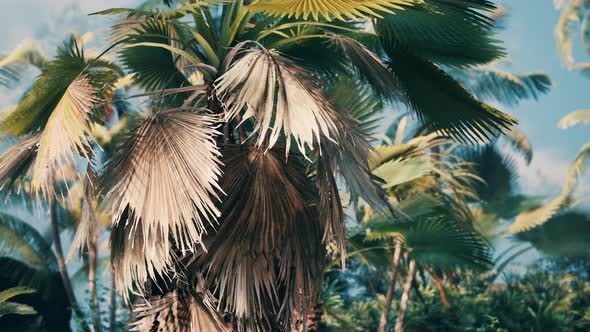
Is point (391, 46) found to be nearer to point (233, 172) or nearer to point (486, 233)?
point (233, 172)

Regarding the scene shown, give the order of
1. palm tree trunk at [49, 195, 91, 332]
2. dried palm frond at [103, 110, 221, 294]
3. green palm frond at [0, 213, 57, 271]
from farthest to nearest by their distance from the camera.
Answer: palm tree trunk at [49, 195, 91, 332] < green palm frond at [0, 213, 57, 271] < dried palm frond at [103, 110, 221, 294]

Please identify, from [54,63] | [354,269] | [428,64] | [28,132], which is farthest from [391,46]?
[354,269]

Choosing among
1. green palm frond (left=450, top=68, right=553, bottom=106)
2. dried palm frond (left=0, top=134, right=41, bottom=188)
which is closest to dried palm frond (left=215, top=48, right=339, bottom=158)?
dried palm frond (left=0, top=134, right=41, bottom=188)

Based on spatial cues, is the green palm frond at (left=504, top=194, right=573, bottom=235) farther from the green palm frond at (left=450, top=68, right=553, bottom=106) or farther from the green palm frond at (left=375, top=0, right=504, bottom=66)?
the green palm frond at (left=375, top=0, right=504, bottom=66)

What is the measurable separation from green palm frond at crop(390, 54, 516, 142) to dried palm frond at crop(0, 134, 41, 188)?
8.88 ft

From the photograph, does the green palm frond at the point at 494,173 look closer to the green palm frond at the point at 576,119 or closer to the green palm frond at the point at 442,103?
the green palm frond at the point at 576,119

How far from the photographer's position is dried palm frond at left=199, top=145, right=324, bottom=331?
15.6 feet

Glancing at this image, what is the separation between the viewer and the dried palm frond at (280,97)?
400 cm

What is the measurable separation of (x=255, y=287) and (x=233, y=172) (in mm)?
771

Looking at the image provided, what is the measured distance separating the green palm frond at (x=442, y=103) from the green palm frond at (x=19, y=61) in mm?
10807

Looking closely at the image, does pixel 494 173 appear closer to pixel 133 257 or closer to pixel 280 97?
pixel 133 257

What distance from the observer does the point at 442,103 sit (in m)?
5.42

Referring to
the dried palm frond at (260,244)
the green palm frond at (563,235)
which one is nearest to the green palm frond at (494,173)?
the green palm frond at (563,235)

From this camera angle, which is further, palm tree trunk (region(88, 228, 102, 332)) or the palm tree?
palm tree trunk (region(88, 228, 102, 332))
